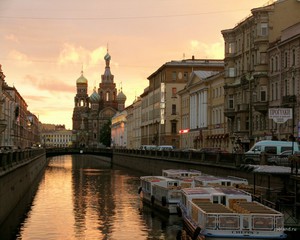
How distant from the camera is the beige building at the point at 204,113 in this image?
94.5 meters

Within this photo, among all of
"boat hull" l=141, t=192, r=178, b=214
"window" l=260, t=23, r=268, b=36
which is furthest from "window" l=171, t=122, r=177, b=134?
"boat hull" l=141, t=192, r=178, b=214

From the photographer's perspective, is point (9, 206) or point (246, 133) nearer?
point (9, 206)

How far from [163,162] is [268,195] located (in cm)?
4932

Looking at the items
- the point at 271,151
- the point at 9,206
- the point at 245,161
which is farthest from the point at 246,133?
the point at 9,206

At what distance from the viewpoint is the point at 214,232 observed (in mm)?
24766

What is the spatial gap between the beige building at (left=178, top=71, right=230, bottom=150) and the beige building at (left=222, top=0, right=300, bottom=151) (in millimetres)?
8549

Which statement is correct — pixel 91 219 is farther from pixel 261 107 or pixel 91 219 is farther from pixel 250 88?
pixel 250 88

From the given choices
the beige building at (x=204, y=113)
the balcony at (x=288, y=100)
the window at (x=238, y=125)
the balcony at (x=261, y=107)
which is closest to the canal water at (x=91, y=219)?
the balcony at (x=288, y=100)

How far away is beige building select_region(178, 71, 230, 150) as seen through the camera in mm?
94500

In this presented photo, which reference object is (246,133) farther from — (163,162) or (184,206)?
(184,206)

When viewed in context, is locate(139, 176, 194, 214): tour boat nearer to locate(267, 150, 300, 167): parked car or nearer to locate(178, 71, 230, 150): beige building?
locate(267, 150, 300, 167): parked car

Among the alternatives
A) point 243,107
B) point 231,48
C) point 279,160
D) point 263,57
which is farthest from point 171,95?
point 279,160

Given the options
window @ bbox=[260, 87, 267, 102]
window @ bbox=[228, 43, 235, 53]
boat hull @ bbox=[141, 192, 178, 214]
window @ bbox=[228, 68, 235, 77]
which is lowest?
boat hull @ bbox=[141, 192, 178, 214]

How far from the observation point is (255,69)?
7506 centimetres
